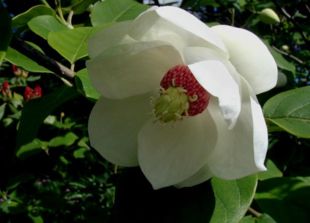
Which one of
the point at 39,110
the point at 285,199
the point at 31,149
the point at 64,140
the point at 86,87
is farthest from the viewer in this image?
the point at 64,140

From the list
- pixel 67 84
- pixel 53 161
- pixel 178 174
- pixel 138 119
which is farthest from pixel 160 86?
pixel 53 161

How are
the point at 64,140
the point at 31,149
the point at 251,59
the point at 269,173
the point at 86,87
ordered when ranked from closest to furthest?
the point at 251,59, the point at 86,87, the point at 269,173, the point at 31,149, the point at 64,140

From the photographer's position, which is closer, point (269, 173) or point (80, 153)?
point (269, 173)

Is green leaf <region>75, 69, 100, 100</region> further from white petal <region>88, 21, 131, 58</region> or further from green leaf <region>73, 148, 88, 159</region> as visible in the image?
green leaf <region>73, 148, 88, 159</region>

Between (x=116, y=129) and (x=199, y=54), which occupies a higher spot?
(x=199, y=54)

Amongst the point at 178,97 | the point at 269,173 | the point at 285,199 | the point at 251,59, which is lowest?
the point at 269,173

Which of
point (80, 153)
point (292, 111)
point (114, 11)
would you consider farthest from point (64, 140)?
point (292, 111)

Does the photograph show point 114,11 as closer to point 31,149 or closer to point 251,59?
point 251,59
